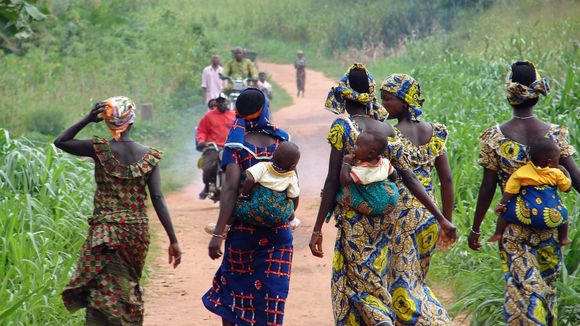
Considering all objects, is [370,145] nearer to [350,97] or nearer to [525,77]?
[350,97]

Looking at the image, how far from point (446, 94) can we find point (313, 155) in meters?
3.34

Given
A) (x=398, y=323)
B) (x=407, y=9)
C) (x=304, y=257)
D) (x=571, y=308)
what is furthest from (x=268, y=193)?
(x=407, y=9)

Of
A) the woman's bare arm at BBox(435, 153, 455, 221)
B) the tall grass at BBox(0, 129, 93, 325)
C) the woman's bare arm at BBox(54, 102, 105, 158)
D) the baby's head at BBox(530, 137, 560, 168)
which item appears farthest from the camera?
the tall grass at BBox(0, 129, 93, 325)

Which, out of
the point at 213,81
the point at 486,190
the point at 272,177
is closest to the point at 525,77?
the point at 486,190

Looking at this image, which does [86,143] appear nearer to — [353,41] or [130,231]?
[130,231]

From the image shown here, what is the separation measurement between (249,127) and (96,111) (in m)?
0.94

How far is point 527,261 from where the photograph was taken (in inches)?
216

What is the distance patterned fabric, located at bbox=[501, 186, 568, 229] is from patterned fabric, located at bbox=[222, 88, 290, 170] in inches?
58.0

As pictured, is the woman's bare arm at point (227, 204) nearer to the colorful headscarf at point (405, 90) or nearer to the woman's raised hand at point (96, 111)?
the woman's raised hand at point (96, 111)

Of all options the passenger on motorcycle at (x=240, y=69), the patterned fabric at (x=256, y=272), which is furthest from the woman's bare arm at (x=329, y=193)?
the passenger on motorcycle at (x=240, y=69)

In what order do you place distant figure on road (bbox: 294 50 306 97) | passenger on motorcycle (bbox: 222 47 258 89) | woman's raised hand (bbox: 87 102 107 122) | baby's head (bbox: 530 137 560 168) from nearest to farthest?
baby's head (bbox: 530 137 560 168), woman's raised hand (bbox: 87 102 107 122), passenger on motorcycle (bbox: 222 47 258 89), distant figure on road (bbox: 294 50 306 97)

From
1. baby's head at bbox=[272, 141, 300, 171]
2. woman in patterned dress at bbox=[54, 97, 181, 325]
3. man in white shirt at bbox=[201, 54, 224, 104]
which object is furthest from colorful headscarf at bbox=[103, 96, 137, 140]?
man in white shirt at bbox=[201, 54, 224, 104]

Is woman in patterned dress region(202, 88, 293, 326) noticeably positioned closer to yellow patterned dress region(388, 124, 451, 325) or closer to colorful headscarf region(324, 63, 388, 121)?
colorful headscarf region(324, 63, 388, 121)

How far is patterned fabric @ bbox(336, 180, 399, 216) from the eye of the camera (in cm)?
547
